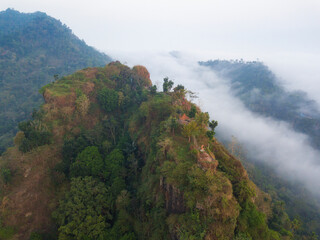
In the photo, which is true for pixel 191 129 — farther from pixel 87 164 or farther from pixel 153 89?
pixel 153 89

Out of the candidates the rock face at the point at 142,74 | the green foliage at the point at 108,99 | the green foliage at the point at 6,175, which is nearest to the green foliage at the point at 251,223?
the green foliage at the point at 6,175

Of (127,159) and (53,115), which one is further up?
(53,115)

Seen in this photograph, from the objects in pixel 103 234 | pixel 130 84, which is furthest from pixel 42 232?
pixel 130 84

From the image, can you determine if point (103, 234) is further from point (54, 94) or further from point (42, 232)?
point (54, 94)

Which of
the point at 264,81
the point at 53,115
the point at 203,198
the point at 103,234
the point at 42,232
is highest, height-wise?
the point at 264,81

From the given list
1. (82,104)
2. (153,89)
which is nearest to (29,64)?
(82,104)

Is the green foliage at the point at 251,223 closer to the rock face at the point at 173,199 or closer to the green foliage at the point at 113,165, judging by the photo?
the rock face at the point at 173,199
